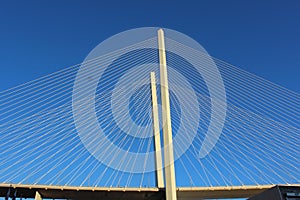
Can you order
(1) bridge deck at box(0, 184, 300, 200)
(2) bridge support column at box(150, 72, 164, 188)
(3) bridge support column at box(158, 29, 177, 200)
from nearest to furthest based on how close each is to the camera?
(3) bridge support column at box(158, 29, 177, 200)
(2) bridge support column at box(150, 72, 164, 188)
(1) bridge deck at box(0, 184, 300, 200)

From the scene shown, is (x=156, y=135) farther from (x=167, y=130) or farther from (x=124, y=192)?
(x=124, y=192)

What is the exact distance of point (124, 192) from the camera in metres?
38.9

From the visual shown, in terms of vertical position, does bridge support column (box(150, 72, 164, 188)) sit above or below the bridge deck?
above

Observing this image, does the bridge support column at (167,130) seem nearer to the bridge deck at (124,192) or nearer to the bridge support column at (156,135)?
the bridge support column at (156,135)

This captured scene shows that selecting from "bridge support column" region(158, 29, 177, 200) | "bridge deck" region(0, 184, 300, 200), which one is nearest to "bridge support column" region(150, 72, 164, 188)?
"bridge deck" region(0, 184, 300, 200)

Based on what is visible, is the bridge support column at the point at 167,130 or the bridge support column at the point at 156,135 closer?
the bridge support column at the point at 167,130

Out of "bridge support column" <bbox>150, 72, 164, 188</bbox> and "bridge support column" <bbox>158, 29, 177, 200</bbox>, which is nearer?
"bridge support column" <bbox>158, 29, 177, 200</bbox>

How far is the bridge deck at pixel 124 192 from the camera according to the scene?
35.4 m

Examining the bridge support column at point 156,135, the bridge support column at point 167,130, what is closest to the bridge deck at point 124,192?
the bridge support column at point 156,135

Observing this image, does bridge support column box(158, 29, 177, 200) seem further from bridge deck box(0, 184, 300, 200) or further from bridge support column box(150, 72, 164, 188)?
bridge deck box(0, 184, 300, 200)

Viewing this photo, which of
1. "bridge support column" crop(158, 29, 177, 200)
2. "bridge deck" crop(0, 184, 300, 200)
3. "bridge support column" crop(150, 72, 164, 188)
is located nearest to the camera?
"bridge support column" crop(158, 29, 177, 200)

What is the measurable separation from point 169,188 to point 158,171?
19.0 feet

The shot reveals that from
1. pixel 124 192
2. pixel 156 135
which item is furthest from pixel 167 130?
pixel 124 192

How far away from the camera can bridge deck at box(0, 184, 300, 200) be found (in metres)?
35.4
